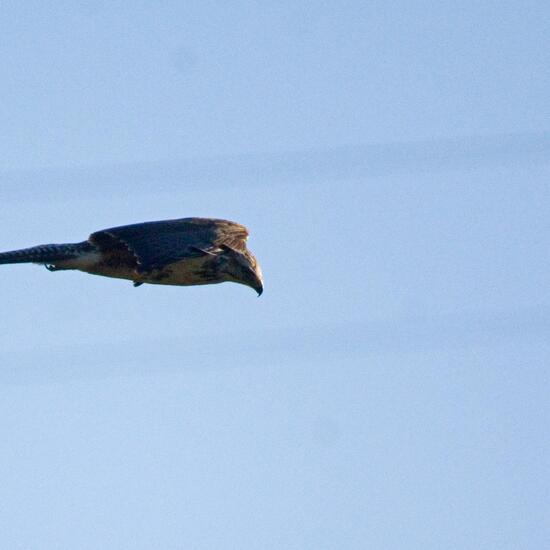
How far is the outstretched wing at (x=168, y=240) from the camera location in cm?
1540

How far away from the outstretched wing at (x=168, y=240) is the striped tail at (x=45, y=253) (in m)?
0.19

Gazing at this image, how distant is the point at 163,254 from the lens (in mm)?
15367

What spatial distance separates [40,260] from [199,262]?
6.14 ft

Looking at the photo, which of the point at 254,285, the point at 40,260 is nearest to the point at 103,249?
the point at 40,260

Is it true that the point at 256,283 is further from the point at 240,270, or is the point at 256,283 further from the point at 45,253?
the point at 45,253

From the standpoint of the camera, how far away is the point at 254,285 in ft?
53.2

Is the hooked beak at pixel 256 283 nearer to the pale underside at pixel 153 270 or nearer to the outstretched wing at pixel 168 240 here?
the pale underside at pixel 153 270

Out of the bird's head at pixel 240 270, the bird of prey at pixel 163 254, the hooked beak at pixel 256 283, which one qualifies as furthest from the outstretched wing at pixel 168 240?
the hooked beak at pixel 256 283

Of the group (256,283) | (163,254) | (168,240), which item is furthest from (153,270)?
(256,283)

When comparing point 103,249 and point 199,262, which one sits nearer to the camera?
point 199,262

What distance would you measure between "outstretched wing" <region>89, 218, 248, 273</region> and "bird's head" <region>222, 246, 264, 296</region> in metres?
0.13

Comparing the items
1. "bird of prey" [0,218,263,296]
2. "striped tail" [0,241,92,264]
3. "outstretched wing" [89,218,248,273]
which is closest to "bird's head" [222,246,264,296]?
"bird of prey" [0,218,263,296]

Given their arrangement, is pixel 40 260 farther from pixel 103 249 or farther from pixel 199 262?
pixel 199 262

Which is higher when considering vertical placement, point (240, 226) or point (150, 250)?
point (240, 226)
